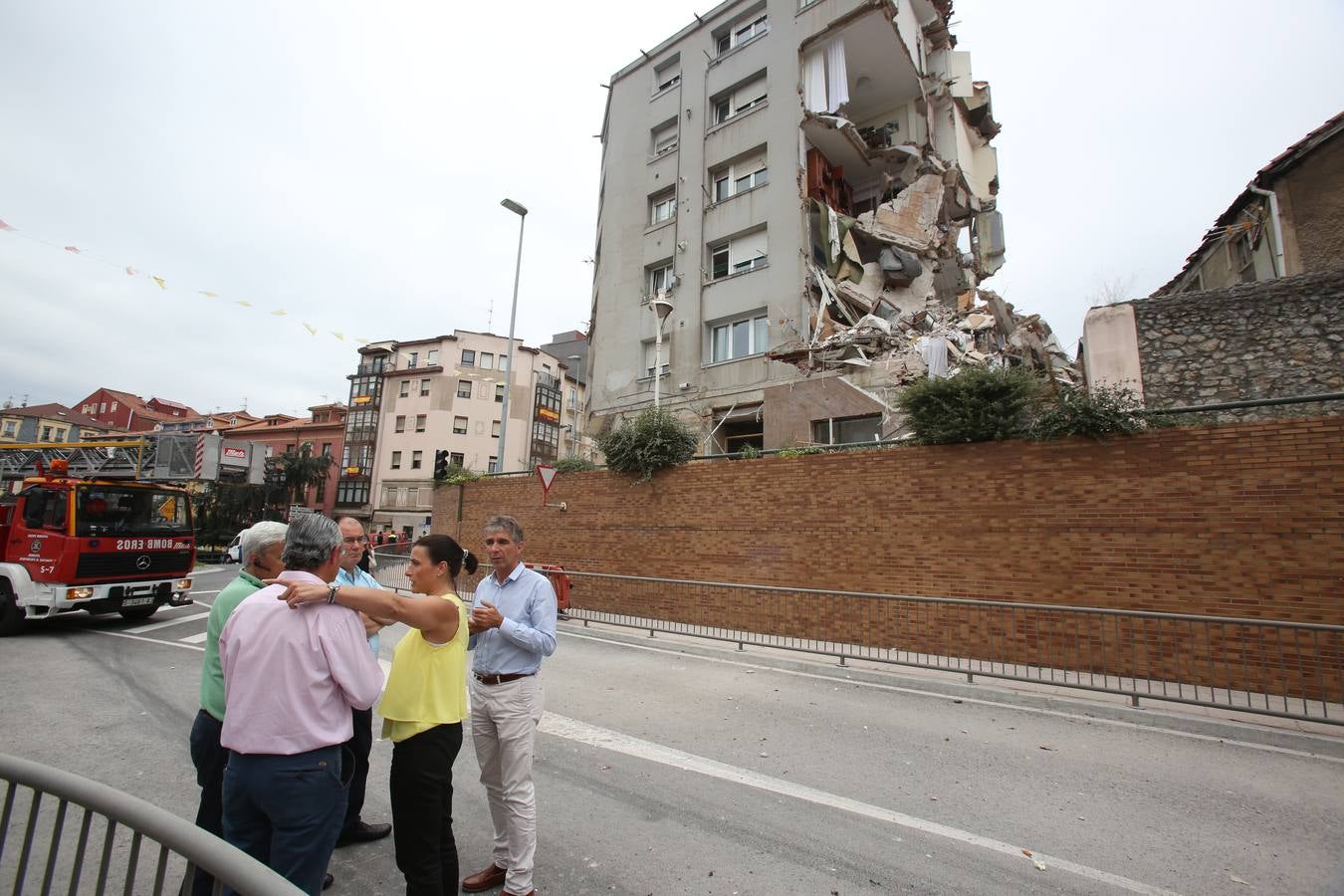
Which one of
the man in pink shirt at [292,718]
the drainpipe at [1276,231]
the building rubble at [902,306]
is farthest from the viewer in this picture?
the building rubble at [902,306]

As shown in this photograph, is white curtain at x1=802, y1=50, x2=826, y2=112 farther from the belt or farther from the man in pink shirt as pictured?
the man in pink shirt

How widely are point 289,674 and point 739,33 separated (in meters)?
27.0

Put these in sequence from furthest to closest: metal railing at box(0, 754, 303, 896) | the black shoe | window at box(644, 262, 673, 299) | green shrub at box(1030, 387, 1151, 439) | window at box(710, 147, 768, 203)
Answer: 1. window at box(644, 262, 673, 299)
2. window at box(710, 147, 768, 203)
3. green shrub at box(1030, 387, 1151, 439)
4. the black shoe
5. metal railing at box(0, 754, 303, 896)

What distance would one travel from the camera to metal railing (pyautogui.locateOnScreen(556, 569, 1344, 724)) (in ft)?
21.9

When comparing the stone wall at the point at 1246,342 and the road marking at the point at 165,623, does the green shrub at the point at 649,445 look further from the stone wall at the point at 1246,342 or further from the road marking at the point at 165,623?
the road marking at the point at 165,623

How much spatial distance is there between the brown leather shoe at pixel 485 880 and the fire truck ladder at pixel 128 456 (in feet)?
41.7

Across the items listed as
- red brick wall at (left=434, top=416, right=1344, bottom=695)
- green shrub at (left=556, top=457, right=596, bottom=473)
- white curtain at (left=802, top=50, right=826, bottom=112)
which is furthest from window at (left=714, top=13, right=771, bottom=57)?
red brick wall at (left=434, top=416, right=1344, bottom=695)

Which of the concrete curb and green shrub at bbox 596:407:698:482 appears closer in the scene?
the concrete curb

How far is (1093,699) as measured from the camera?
22.3 ft

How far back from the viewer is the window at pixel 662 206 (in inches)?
913

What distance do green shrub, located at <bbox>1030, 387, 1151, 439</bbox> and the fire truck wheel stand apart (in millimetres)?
16510

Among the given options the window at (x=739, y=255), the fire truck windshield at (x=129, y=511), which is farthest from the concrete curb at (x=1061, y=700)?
the window at (x=739, y=255)

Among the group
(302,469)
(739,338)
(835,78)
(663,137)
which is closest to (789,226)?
(739,338)

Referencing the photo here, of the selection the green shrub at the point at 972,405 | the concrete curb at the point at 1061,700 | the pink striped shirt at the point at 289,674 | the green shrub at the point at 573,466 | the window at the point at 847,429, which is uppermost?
the window at the point at 847,429
